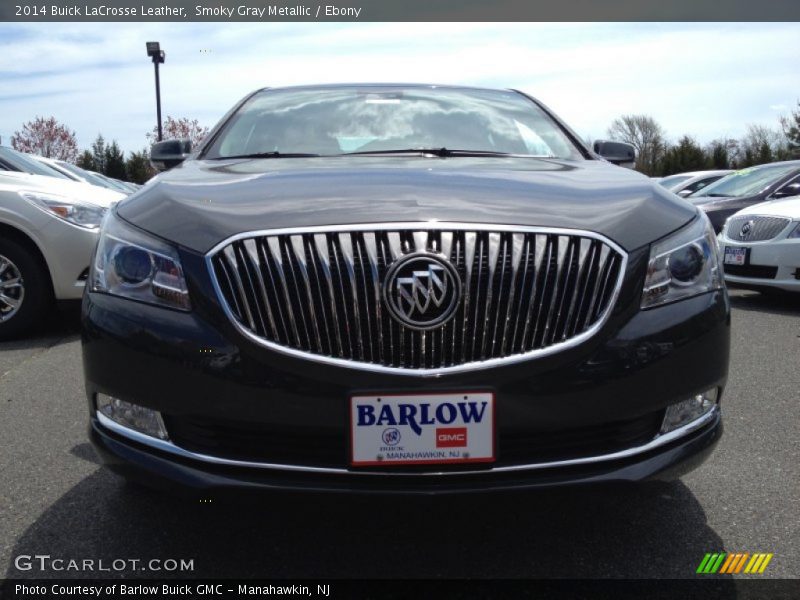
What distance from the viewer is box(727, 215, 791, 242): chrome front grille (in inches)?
295

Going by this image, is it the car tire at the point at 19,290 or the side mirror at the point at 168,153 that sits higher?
the side mirror at the point at 168,153

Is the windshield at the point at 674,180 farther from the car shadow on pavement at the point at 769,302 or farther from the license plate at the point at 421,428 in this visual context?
the license plate at the point at 421,428

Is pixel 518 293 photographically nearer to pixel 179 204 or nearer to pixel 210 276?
pixel 210 276

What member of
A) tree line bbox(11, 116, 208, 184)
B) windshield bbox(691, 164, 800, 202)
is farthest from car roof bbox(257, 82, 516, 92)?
tree line bbox(11, 116, 208, 184)

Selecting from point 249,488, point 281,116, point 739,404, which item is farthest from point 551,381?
point 739,404

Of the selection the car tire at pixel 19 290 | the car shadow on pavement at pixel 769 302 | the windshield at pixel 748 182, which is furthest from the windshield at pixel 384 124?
the windshield at pixel 748 182

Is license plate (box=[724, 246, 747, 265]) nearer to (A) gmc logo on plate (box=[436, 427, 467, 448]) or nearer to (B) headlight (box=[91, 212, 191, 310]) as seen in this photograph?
(A) gmc logo on plate (box=[436, 427, 467, 448])

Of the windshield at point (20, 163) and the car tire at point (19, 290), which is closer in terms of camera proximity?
the car tire at point (19, 290)

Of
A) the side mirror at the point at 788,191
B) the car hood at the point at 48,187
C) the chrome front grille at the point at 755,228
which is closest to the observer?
the car hood at the point at 48,187

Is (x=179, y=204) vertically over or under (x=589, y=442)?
over

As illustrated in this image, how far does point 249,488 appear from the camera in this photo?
6.73 ft

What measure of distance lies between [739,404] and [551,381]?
2.45m

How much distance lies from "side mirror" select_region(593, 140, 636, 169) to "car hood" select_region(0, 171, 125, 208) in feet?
12.0

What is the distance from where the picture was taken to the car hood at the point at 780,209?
7.51m
